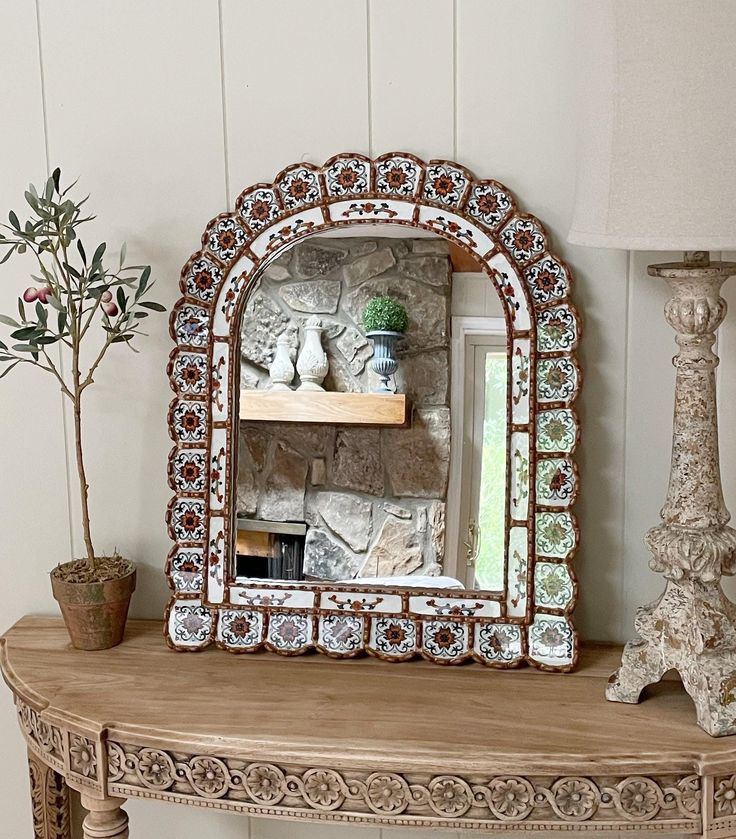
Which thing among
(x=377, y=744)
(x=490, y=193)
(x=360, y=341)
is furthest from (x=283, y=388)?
(x=377, y=744)

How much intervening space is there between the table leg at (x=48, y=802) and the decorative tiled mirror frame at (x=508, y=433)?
13.2 inches

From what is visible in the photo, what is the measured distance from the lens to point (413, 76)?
1548 mm

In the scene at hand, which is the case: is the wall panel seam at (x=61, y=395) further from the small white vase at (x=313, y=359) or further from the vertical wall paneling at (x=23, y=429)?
the small white vase at (x=313, y=359)

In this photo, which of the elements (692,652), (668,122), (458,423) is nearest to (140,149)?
(458,423)

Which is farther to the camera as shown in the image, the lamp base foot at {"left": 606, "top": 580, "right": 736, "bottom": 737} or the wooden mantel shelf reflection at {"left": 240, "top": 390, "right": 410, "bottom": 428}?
the wooden mantel shelf reflection at {"left": 240, "top": 390, "right": 410, "bottom": 428}

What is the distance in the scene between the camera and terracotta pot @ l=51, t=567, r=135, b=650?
→ 158 cm

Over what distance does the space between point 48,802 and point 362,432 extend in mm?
793

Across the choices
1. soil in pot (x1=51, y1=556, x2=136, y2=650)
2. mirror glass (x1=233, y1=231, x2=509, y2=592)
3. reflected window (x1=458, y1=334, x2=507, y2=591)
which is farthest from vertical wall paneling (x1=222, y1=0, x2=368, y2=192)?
soil in pot (x1=51, y1=556, x2=136, y2=650)

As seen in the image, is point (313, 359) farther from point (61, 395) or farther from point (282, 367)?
→ point (61, 395)

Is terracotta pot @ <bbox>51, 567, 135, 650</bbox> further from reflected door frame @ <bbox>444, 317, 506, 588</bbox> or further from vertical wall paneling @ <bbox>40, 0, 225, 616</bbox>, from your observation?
reflected door frame @ <bbox>444, 317, 506, 588</bbox>

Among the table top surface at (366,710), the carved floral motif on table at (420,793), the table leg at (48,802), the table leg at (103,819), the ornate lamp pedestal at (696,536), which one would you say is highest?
the ornate lamp pedestal at (696,536)

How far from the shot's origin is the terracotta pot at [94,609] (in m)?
1.58

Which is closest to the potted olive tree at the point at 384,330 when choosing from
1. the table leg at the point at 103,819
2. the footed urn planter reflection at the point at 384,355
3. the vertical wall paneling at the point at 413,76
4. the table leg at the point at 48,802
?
the footed urn planter reflection at the point at 384,355

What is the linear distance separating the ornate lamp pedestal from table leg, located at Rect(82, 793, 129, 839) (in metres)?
0.72
